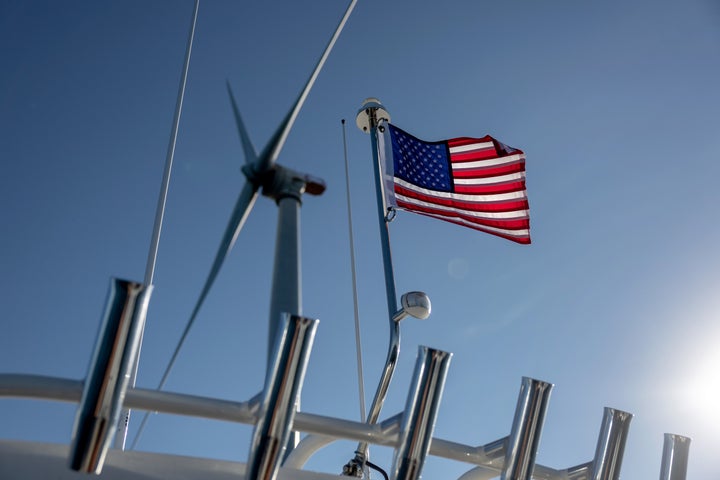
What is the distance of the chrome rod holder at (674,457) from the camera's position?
3848mm

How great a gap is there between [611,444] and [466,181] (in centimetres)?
1110

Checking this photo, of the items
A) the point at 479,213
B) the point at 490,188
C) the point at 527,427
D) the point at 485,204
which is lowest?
the point at 527,427

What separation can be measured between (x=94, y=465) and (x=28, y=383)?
42cm

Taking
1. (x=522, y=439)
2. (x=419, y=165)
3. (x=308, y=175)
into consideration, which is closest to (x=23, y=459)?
(x=522, y=439)

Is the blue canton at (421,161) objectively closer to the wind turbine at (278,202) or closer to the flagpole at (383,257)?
the flagpole at (383,257)

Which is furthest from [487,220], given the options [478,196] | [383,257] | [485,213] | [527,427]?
[527,427]

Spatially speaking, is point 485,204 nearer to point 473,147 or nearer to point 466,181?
point 466,181

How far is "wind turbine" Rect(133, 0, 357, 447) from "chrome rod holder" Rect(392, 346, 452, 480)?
4.21m

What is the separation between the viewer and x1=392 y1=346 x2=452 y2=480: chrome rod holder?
289 centimetres

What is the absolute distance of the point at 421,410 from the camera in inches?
116

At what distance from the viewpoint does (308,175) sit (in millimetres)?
10680

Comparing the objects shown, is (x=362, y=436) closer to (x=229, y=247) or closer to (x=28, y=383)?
(x=28, y=383)

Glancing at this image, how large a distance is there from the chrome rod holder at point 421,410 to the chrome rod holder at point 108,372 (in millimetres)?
1077

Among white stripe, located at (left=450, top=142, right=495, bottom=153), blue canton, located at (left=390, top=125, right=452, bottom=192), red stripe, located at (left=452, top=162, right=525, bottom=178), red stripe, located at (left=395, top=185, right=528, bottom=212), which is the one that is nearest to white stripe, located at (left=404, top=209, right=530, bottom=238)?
red stripe, located at (left=395, top=185, right=528, bottom=212)
